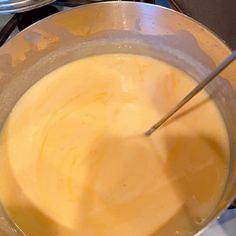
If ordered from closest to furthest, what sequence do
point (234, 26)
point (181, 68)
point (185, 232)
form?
1. point (185, 232)
2. point (234, 26)
3. point (181, 68)

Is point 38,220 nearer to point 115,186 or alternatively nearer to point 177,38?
point 115,186

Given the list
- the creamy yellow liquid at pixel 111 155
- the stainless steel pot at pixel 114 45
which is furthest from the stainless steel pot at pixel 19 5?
the creamy yellow liquid at pixel 111 155

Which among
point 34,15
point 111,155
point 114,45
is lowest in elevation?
point 111,155

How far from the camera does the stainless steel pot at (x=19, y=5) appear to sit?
80 centimetres

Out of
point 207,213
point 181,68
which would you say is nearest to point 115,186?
point 207,213

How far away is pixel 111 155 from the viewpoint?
2.57 ft

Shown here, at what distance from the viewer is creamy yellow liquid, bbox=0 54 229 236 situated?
724mm

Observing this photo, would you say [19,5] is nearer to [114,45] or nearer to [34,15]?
[34,15]

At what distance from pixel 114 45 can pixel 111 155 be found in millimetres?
297

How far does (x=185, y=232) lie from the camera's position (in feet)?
2.31

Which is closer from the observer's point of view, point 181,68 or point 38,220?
point 38,220

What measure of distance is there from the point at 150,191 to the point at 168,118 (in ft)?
0.51

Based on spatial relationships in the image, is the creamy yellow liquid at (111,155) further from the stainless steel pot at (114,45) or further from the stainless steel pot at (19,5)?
the stainless steel pot at (19,5)

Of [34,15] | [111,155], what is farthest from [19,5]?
[111,155]
